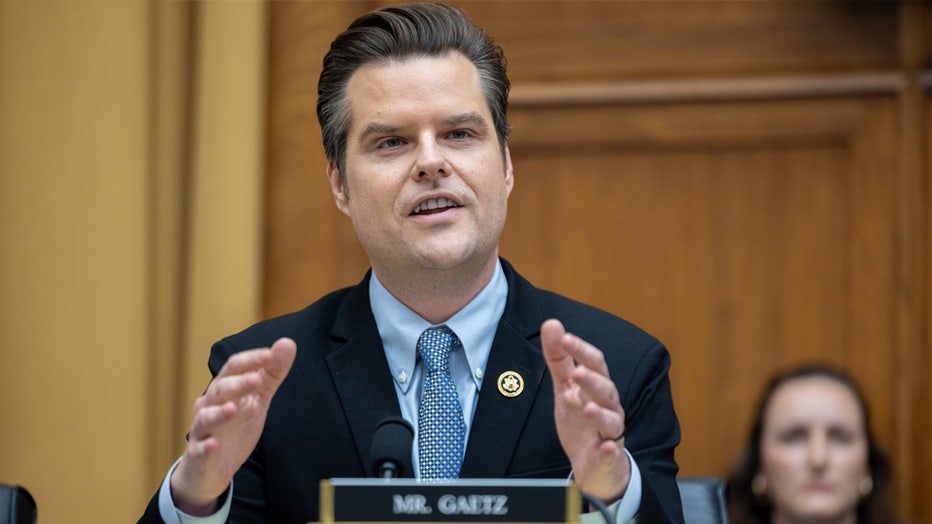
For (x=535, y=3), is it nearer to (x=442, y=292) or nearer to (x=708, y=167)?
(x=708, y=167)

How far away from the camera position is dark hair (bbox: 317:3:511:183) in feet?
7.98

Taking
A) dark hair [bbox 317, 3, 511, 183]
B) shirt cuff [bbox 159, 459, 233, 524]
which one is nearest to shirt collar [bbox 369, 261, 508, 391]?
dark hair [bbox 317, 3, 511, 183]

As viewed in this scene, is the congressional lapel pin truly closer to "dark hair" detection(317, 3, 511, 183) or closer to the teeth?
the teeth

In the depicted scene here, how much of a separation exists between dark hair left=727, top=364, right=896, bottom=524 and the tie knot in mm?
1518

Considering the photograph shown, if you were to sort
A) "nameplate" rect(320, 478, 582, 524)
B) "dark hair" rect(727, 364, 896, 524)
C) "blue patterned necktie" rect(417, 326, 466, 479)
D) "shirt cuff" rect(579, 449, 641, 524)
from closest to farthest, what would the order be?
"nameplate" rect(320, 478, 582, 524), "shirt cuff" rect(579, 449, 641, 524), "blue patterned necktie" rect(417, 326, 466, 479), "dark hair" rect(727, 364, 896, 524)

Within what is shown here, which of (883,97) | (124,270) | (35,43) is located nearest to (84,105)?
(35,43)

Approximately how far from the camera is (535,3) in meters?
4.04

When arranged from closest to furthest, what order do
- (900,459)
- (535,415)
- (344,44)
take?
1. (535,415)
2. (344,44)
3. (900,459)

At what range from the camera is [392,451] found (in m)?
1.76

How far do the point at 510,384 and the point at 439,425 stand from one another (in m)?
0.15

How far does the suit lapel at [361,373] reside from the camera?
2324 millimetres

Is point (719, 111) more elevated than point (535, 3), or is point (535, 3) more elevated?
point (535, 3)

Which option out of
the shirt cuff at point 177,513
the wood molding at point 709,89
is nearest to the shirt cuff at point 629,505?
the shirt cuff at point 177,513

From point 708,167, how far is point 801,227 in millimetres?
329
